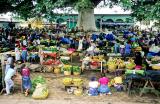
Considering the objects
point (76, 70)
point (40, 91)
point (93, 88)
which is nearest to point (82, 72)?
point (76, 70)

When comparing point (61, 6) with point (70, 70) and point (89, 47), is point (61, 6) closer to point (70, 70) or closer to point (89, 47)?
point (89, 47)

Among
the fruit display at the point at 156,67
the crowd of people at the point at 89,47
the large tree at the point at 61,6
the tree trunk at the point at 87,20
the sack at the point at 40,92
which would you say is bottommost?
the sack at the point at 40,92

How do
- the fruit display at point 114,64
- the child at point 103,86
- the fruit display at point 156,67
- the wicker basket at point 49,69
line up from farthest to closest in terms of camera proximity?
the wicker basket at point 49,69 → the fruit display at point 114,64 → the fruit display at point 156,67 → the child at point 103,86

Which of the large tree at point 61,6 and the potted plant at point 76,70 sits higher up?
the large tree at point 61,6

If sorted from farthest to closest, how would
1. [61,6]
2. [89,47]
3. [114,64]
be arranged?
[89,47] < [61,6] < [114,64]

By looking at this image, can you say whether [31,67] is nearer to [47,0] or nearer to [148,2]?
[47,0]

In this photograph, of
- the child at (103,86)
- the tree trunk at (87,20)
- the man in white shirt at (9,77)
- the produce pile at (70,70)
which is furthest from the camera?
the tree trunk at (87,20)

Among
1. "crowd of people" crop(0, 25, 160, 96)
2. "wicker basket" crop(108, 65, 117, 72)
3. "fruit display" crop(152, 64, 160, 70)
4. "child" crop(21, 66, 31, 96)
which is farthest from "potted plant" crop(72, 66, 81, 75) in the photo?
"child" crop(21, 66, 31, 96)

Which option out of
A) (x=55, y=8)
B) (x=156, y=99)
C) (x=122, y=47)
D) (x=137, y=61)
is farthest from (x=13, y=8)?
(x=156, y=99)

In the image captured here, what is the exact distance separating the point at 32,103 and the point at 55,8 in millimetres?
8421

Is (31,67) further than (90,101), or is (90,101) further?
(31,67)

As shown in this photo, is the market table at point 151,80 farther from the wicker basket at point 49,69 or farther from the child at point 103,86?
the wicker basket at point 49,69

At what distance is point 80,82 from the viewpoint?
1423 cm

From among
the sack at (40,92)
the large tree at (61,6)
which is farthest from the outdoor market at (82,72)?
→ the large tree at (61,6)
